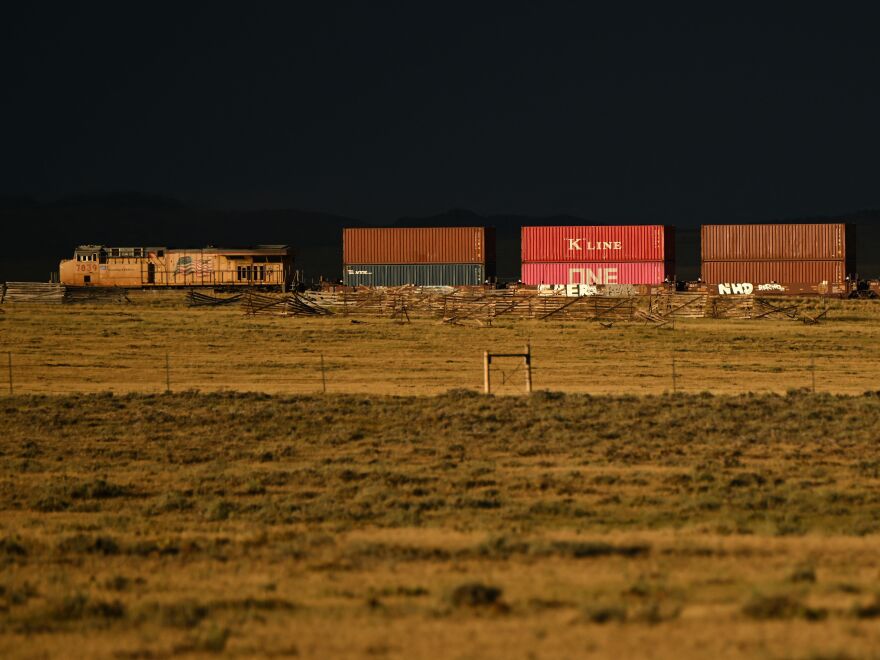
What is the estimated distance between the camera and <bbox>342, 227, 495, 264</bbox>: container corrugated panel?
87.6 metres

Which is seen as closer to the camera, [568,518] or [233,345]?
[568,518]

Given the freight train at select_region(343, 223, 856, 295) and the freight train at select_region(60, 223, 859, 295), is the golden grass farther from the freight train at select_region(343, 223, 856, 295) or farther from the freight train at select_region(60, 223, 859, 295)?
the freight train at select_region(60, 223, 859, 295)

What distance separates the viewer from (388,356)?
145ft

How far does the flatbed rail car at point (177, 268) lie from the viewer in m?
86.2

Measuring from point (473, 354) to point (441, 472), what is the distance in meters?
23.2

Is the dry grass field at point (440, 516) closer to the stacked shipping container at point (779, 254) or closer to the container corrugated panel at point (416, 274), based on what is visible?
the stacked shipping container at point (779, 254)

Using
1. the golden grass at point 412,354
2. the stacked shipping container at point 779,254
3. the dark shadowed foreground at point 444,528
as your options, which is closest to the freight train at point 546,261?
the stacked shipping container at point 779,254

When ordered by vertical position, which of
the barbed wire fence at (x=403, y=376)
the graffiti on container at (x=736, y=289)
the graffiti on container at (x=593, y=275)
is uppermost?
the graffiti on container at (x=593, y=275)

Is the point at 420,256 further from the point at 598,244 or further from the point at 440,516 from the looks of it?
the point at 440,516

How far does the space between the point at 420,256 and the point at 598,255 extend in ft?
40.1

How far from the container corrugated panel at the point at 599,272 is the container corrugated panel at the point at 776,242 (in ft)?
11.1

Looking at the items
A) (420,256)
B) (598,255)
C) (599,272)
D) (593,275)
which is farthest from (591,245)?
(420,256)

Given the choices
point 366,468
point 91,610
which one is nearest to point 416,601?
point 91,610

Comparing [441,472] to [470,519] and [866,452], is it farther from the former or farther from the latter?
[866,452]
